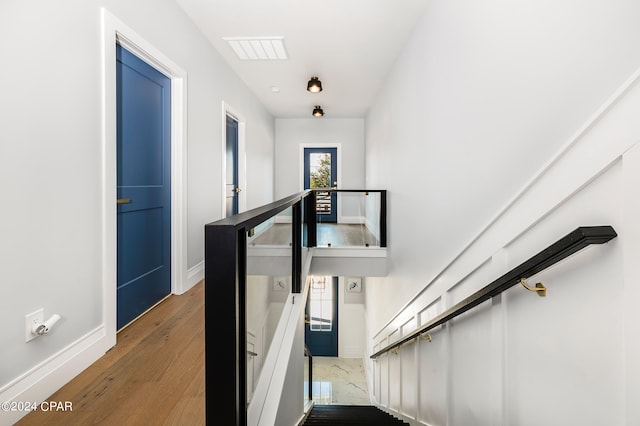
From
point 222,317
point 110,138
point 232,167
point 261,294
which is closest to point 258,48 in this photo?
point 232,167

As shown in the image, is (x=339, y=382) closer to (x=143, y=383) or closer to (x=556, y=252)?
(x=143, y=383)

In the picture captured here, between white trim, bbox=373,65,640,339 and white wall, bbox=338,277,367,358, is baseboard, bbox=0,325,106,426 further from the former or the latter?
white wall, bbox=338,277,367,358

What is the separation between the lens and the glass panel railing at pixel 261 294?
1.09m

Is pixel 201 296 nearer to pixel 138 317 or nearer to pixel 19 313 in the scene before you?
pixel 138 317

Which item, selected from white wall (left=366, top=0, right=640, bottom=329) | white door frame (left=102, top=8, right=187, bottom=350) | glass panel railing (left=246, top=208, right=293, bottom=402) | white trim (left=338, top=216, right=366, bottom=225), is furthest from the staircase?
white trim (left=338, top=216, right=366, bottom=225)

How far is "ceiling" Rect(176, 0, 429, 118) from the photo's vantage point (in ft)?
9.50

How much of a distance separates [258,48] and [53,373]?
3501 mm

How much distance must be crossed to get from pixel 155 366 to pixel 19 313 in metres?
0.65

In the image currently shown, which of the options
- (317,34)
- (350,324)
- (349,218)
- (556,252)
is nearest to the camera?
(556,252)

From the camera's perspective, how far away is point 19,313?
4.56ft

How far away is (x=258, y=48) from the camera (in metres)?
3.73

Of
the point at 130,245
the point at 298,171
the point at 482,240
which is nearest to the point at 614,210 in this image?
the point at 482,240

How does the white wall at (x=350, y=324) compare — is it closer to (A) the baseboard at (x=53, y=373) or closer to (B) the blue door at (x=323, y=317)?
(B) the blue door at (x=323, y=317)

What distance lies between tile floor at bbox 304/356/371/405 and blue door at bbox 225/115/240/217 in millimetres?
3796
